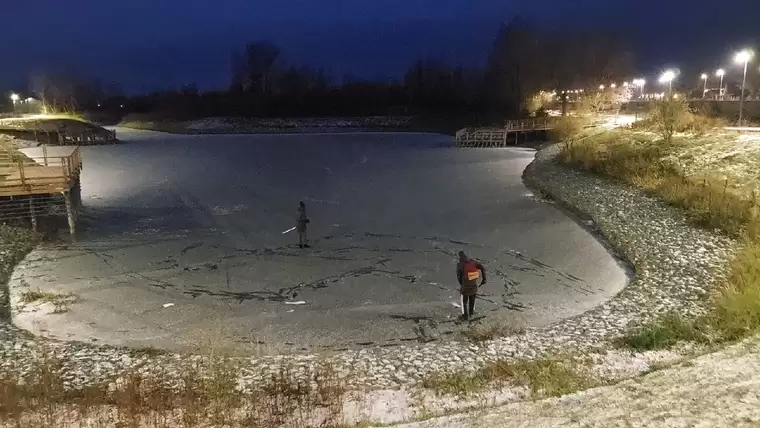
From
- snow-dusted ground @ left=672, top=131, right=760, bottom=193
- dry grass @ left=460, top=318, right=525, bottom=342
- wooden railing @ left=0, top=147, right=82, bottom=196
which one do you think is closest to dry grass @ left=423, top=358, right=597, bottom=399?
dry grass @ left=460, top=318, right=525, bottom=342

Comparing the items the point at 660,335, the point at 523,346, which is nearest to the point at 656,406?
the point at 523,346

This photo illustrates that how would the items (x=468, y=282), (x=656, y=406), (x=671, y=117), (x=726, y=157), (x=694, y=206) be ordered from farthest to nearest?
(x=671, y=117), (x=726, y=157), (x=694, y=206), (x=468, y=282), (x=656, y=406)

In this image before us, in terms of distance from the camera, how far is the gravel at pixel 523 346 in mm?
8625

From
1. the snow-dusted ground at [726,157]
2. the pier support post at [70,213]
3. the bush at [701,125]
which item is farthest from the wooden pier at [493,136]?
the pier support post at [70,213]

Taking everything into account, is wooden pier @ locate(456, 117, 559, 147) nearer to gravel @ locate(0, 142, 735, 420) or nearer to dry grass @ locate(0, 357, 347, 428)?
gravel @ locate(0, 142, 735, 420)

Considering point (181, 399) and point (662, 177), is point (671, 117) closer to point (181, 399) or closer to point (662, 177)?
point (662, 177)

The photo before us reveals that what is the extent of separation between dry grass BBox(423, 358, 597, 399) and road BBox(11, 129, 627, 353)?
2.02 m

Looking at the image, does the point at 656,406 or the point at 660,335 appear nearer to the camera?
the point at 656,406

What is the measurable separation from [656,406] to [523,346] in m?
3.56

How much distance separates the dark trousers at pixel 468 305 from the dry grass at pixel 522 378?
2.26 meters

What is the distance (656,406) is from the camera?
597 centimetres

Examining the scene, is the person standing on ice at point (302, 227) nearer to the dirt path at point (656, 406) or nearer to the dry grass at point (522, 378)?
the dry grass at point (522, 378)

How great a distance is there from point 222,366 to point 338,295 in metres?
4.16

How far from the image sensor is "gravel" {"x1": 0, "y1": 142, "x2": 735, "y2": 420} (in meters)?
8.62
